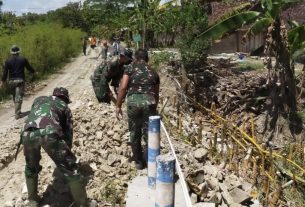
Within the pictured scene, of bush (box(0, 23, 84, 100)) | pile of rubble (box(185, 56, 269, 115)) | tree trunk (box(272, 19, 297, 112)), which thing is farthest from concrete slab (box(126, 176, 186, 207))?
bush (box(0, 23, 84, 100))

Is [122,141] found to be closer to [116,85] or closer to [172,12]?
[116,85]

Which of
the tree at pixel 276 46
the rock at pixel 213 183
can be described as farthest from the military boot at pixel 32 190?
the tree at pixel 276 46

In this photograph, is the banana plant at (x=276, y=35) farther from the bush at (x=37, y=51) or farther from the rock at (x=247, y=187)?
the bush at (x=37, y=51)

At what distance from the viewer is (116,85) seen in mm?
8547

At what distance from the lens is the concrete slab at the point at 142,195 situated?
5469mm

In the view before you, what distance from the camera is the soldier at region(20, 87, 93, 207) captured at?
520 cm

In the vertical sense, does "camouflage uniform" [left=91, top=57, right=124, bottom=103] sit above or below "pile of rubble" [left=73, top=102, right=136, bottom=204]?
above

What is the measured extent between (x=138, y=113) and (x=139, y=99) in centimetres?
21

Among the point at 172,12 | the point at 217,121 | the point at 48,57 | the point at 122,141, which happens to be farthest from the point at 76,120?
the point at 172,12

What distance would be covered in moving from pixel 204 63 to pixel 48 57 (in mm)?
9687

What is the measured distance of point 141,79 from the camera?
6.57 meters

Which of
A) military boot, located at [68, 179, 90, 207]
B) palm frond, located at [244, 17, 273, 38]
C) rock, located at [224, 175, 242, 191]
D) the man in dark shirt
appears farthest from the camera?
palm frond, located at [244, 17, 273, 38]

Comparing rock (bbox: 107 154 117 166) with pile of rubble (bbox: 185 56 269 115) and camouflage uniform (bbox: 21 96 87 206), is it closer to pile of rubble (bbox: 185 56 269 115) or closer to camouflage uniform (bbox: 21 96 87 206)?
camouflage uniform (bbox: 21 96 87 206)

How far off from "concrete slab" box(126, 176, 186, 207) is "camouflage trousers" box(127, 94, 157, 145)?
79cm
